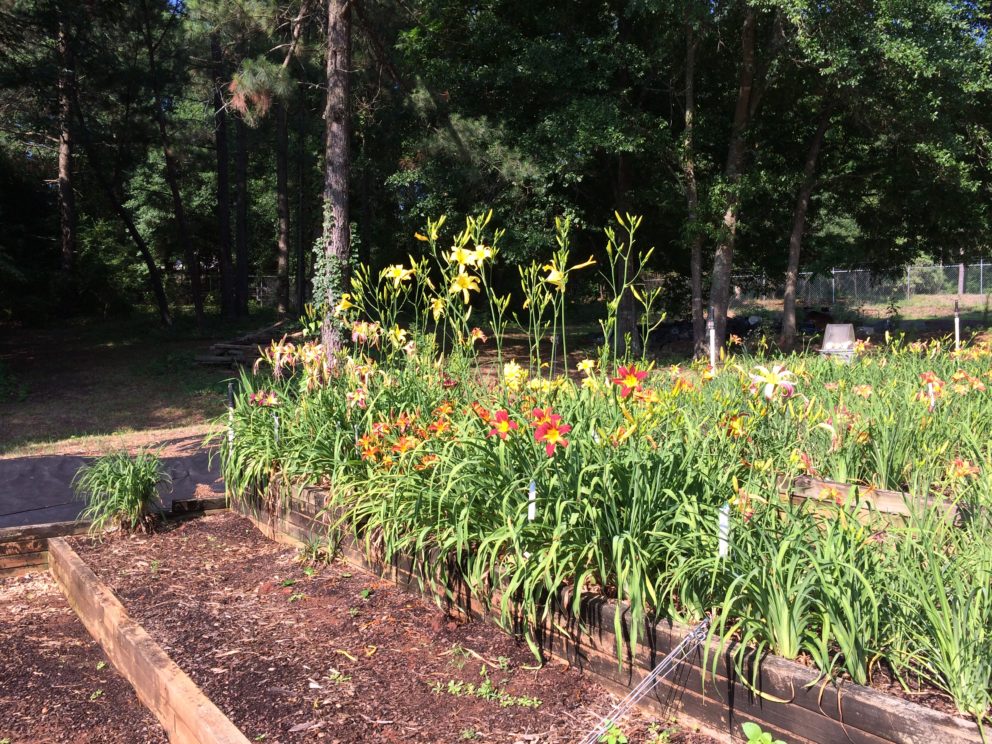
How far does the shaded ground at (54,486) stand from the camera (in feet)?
16.7

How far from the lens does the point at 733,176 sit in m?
13.4

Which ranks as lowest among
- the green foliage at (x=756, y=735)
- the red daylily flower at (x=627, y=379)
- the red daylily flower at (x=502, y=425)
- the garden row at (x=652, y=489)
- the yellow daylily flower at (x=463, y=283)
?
the green foliage at (x=756, y=735)

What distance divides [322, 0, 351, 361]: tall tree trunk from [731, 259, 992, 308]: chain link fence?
1991 cm

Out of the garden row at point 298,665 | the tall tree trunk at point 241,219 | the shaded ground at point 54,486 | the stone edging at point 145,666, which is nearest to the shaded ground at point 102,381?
the shaded ground at point 54,486

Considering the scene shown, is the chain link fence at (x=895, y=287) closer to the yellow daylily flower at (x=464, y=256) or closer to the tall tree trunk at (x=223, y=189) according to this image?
the tall tree trunk at (x=223, y=189)

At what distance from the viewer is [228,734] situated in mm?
2258

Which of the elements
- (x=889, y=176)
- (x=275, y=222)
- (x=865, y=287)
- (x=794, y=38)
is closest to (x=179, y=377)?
(x=794, y=38)

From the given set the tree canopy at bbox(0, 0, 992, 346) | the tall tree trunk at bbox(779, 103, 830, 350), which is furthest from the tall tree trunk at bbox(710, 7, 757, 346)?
the tall tree trunk at bbox(779, 103, 830, 350)

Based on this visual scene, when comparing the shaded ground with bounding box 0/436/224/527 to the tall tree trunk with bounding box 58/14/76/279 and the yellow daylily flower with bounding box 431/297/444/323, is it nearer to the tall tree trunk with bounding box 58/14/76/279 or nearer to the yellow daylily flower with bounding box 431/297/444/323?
the yellow daylily flower with bounding box 431/297/444/323

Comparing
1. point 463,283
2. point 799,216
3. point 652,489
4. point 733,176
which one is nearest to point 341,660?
point 652,489

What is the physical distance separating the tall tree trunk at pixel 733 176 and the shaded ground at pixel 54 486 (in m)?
9.66

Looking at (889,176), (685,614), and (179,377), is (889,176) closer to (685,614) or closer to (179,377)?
(179,377)

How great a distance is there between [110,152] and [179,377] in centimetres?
754

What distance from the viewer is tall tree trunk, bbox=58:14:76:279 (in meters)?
Result: 15.0
